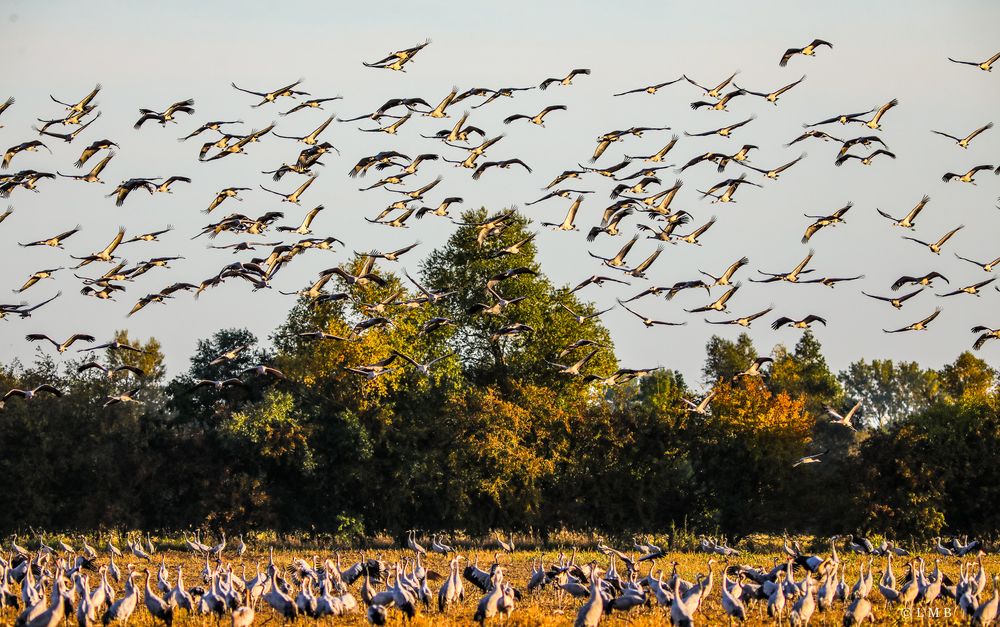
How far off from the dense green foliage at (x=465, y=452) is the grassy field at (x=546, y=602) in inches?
353

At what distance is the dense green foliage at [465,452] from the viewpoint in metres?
58.8

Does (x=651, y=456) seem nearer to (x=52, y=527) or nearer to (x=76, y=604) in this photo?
(x=52, y=527)

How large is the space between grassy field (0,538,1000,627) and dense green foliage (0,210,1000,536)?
8.97m

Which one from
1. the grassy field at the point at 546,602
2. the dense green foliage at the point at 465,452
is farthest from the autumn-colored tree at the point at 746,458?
the grassy field at the point at 546,602

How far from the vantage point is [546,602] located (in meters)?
33.4

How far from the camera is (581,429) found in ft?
210

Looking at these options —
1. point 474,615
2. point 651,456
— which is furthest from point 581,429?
point 474,615

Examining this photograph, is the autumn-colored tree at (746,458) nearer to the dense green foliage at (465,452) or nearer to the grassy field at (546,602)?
the dense green foliage at (465,452)

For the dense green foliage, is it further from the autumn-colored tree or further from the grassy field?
the grassy field

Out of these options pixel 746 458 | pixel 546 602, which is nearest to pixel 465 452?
pixel 746 458

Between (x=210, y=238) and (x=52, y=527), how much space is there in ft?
105

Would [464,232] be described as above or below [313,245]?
Answer: above

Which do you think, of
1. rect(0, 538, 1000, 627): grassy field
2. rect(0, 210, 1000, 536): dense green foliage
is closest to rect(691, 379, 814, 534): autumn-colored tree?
rect(0, 210, 1000, 536): dense green foliage

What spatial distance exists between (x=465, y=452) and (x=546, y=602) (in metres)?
26.9
